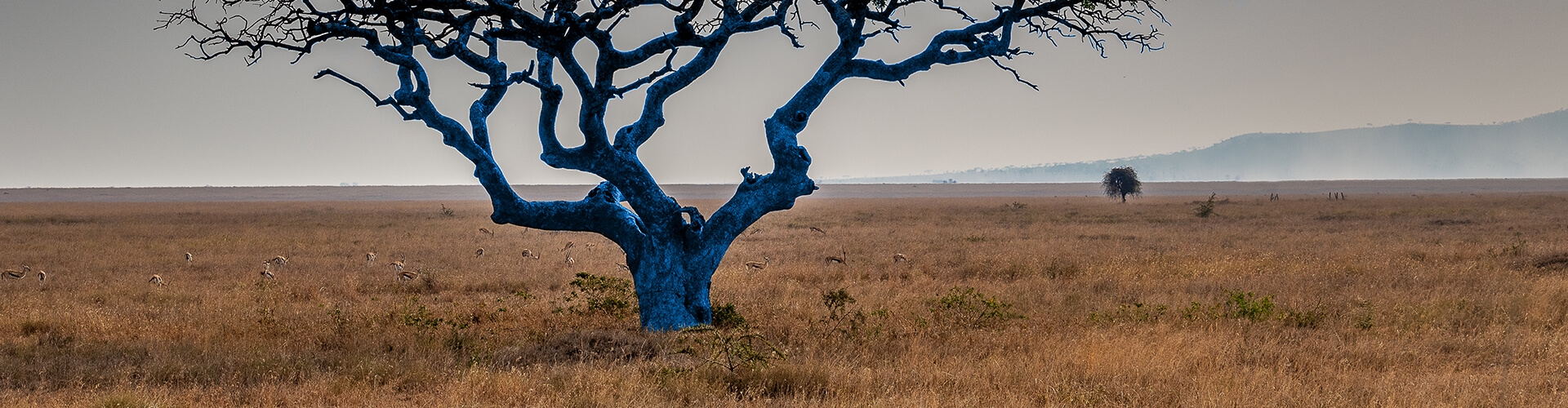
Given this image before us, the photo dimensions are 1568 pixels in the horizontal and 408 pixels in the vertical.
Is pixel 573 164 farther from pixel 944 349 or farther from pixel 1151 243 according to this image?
pixel 1151 243

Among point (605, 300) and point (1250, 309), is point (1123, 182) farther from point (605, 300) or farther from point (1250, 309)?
point (605, 300)

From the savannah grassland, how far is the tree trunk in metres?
0.47

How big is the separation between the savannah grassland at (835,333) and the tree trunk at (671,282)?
0.47 metres

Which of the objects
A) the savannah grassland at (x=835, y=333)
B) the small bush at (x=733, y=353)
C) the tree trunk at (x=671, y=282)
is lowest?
the savannah grassland at (x=835, y=333)

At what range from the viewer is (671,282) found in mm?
11023

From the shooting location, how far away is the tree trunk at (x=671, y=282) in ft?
36.0

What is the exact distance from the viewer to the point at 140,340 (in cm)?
1065

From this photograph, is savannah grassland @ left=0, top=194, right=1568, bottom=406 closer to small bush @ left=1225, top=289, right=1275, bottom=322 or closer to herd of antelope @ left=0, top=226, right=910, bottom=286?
small bush @ left=1225, top=289, right=1275, bottom=322

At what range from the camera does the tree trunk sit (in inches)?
432

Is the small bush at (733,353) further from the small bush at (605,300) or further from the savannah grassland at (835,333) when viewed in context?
the small bush at (605,300)

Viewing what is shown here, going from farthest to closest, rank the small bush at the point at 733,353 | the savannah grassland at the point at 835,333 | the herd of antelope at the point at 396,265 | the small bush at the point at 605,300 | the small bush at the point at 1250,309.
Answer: the herd of antelope at the point at 396,265 < the small bush at the point at 605,300 < the small bush at the point at 1250,309 < the small bush at the point at 733,353 < the savannah grassland at the point at 835,333

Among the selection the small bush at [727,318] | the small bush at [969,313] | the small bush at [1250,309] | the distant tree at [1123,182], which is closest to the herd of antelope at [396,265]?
the small bush at [727,318]

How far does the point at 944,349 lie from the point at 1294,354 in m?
3.46

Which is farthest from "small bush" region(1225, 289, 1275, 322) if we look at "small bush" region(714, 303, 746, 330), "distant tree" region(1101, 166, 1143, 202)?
"distant tree" region(1101, 166, 1143, 202)
